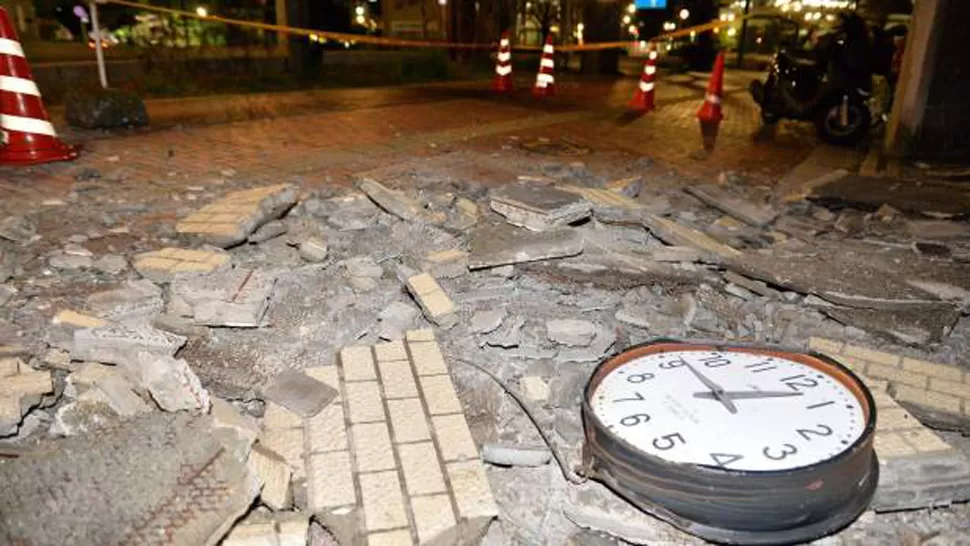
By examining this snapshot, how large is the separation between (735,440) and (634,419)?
1.17ft

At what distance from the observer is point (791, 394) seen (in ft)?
8.46

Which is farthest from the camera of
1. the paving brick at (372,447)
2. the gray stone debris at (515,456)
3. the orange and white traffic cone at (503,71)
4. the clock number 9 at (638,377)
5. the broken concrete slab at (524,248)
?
the orange and white traffic cone at (503,71)

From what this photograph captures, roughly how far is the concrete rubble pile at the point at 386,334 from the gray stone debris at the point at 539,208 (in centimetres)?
2

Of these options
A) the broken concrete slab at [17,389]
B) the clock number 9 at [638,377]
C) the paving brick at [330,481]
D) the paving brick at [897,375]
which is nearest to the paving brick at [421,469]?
the paving brick at [330,481]

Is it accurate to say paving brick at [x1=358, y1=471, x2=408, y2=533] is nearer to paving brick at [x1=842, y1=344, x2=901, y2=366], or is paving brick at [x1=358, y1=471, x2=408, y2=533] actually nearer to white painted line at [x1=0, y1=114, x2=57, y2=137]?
paving brick at [x1=842, y1=344, x2=901, y2=366]

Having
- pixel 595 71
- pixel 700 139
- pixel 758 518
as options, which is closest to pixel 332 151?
pixel 700 139

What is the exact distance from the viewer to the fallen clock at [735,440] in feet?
6.89

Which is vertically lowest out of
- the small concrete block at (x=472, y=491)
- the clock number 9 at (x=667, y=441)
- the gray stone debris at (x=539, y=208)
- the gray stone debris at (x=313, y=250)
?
the small concrete block at (x=472, y=491)

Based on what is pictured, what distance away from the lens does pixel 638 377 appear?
2725mm

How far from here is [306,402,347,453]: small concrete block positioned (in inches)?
101

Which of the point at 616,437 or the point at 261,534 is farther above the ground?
the point at 616,437

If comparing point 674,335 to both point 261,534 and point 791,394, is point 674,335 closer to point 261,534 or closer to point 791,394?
point 791,394

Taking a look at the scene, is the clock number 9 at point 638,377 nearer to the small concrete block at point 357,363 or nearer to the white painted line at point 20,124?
the small concrete block at point 357,363

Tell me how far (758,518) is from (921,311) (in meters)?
2.23
